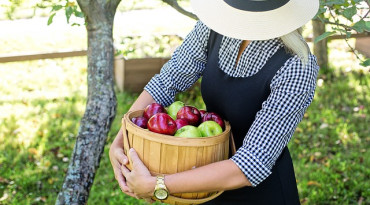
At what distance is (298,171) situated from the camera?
412cm

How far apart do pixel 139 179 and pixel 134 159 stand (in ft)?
0.25

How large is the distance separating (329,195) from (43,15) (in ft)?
18.2

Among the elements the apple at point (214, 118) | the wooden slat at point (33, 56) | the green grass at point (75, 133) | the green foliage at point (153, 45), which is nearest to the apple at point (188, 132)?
the apple at point (214, 118)

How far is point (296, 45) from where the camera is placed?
71.6 inches

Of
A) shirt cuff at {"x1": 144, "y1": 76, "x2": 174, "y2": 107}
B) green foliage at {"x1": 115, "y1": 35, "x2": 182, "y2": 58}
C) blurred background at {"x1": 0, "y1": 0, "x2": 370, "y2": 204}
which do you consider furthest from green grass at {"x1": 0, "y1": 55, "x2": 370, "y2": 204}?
shirt cuff at {"x1": 144, "y1": 76, "x2": 174, "y2": 107}

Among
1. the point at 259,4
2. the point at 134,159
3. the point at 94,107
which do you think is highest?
the point at 259,4

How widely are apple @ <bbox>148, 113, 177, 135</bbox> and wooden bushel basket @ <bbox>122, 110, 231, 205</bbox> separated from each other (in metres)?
0.04

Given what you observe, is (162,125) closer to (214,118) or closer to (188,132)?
(188,132)

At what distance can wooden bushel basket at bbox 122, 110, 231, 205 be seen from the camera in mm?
1669

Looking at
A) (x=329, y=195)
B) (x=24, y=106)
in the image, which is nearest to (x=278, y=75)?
(x=329, y=195)

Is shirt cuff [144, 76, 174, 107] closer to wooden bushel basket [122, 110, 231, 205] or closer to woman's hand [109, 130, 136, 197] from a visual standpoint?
woman's hand [109, 130, 136, 197]

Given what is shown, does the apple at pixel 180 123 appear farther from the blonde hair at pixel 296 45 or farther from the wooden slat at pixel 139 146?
the blonde hair at pixel 296 45

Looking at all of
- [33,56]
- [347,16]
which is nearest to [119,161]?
[347,16]

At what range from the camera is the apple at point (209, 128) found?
5.85 feet
